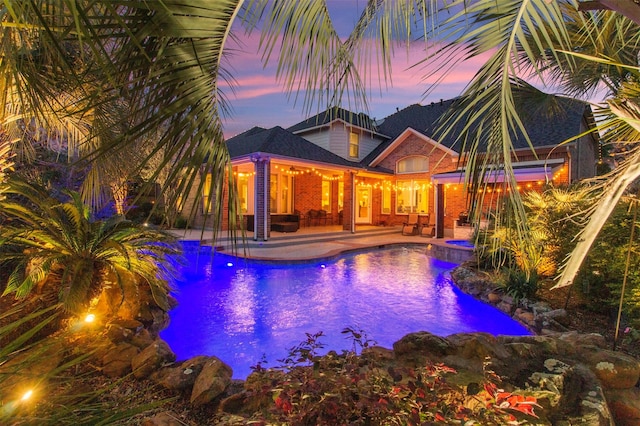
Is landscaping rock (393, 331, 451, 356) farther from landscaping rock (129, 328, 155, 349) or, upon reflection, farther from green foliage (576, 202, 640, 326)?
landscaping rock (129, 328, 155, 349)

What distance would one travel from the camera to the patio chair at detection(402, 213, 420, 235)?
55.7 feet

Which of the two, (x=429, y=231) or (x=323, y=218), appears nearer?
(x=429, y=231)

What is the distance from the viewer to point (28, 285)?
3654 mm

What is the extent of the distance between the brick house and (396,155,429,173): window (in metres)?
0.05

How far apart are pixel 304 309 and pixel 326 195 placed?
1369 cm

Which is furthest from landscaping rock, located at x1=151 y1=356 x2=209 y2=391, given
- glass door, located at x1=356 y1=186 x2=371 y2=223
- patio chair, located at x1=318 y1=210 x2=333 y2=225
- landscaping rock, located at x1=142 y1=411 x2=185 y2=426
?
glass door, located at x1=356 y1=186 x2=371 y2=223

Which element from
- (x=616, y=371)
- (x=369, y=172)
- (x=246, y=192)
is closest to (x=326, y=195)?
(x=369, y=172)

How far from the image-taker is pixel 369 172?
1756cm

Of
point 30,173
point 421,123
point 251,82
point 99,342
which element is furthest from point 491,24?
point 421,123

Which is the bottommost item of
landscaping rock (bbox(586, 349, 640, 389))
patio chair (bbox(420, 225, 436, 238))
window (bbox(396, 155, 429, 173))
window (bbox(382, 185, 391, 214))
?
landscaping rock (bbox(586, 349, 640, 389))

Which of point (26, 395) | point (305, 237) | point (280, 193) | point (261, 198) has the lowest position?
point (305, 237)

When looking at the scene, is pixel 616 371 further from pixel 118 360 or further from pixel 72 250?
pixel 72 250

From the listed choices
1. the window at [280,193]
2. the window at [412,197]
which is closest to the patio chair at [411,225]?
the window at [412,197]

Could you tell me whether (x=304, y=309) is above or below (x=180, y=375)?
below
